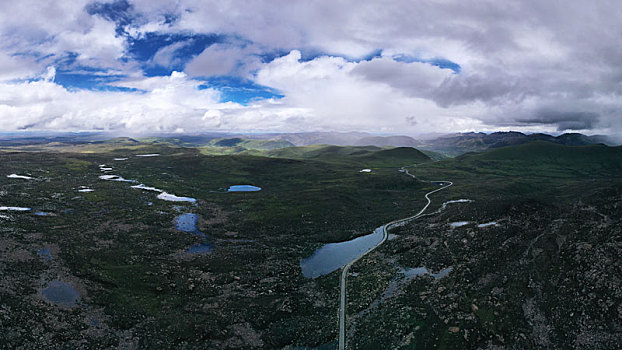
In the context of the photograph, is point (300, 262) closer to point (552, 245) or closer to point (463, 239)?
point (463, 239)

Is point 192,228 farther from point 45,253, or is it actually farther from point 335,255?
point 335,255

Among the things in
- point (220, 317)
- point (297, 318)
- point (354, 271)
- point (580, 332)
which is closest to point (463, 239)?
point (354, 271)

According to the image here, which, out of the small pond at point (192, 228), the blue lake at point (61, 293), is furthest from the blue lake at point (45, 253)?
the small pond at point (192, 228)

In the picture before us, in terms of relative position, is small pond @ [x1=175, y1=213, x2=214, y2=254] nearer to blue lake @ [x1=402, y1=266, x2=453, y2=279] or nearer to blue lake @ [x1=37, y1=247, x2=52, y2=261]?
blue lake @ [x1=37, y1=247, x2=52, y2=261]

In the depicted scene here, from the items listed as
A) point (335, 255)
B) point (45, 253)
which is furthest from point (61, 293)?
point (335, 255)

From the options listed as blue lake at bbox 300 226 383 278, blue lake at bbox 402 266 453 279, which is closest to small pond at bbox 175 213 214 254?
blue lake at bbox 300 226 383 278

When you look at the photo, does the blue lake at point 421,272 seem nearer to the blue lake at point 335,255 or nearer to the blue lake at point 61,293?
the blue lake at point 335,255
